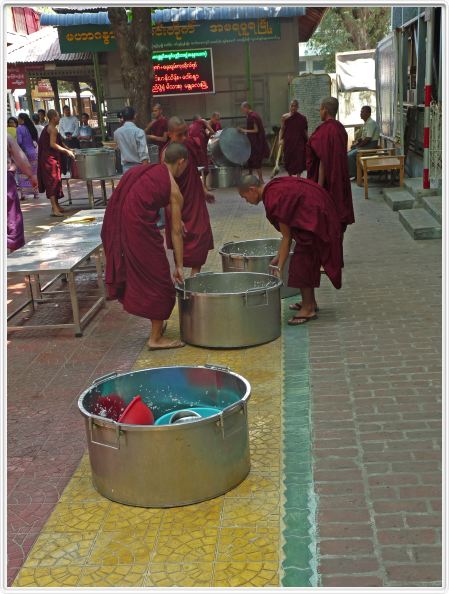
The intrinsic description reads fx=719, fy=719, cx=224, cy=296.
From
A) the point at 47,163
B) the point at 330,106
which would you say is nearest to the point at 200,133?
the point at 47,163

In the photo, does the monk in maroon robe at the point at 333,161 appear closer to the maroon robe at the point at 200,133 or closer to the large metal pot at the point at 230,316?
the large metal pot at the point at 230,316

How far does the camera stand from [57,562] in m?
2.95

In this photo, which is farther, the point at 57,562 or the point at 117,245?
the point at 117,245

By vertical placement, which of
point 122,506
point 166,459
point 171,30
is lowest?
point 122,506

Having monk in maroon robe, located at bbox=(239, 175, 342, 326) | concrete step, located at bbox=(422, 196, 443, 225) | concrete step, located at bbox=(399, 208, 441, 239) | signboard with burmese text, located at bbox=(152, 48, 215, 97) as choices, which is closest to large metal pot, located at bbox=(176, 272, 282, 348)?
monk in maroon robe, located at bbox=(239, 175, 342, 326)

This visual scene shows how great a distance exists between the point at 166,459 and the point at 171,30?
52.3 feet

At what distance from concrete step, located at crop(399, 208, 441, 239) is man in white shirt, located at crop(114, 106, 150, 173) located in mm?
3585

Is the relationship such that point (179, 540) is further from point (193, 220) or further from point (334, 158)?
point (334, 158)

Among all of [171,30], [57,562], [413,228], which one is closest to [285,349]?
[57,562]

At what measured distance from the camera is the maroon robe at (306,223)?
17.7 ft

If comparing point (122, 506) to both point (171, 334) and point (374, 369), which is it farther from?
point (171, 334)

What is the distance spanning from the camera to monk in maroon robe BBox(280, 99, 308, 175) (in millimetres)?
13656

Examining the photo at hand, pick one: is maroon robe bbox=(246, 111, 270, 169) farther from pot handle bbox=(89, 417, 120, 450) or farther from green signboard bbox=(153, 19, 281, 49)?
pot handle bbox=(89, 417, 120, 450)

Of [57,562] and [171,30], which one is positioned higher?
[171,30]
